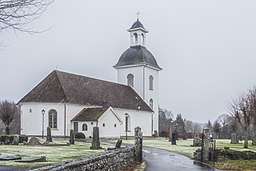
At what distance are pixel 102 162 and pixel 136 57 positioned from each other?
53.7 meters

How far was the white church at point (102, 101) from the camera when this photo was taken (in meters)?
50.6

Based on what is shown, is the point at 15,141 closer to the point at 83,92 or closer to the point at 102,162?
the point at 102,162

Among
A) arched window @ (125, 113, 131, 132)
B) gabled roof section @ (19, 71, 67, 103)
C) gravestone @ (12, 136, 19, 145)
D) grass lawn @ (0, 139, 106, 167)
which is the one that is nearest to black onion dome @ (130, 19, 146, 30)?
arched window @ (125, 113, 131, 132)

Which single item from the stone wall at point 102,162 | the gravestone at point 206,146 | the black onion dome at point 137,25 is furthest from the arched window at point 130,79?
the stone wall at point 102,162

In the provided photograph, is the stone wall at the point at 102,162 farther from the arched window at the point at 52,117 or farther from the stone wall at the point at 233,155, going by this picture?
the arched window at the point at 52,117

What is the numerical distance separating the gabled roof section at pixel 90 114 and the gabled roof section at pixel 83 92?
5.57 feet

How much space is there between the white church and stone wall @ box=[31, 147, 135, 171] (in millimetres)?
31506

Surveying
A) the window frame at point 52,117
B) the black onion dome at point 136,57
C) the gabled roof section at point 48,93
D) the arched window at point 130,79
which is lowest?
the window frame at point 52,117

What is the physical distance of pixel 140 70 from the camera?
6594 centimetres

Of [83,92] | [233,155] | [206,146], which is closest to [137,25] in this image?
[83,92]

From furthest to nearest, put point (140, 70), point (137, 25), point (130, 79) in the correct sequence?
point (137, 25)
point (130, 79)
point (140, 70)

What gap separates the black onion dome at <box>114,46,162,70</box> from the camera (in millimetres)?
66188

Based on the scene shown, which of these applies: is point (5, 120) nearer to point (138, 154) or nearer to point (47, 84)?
point (47, 84)

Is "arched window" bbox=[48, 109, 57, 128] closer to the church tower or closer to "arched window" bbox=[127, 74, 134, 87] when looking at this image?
the church tower
